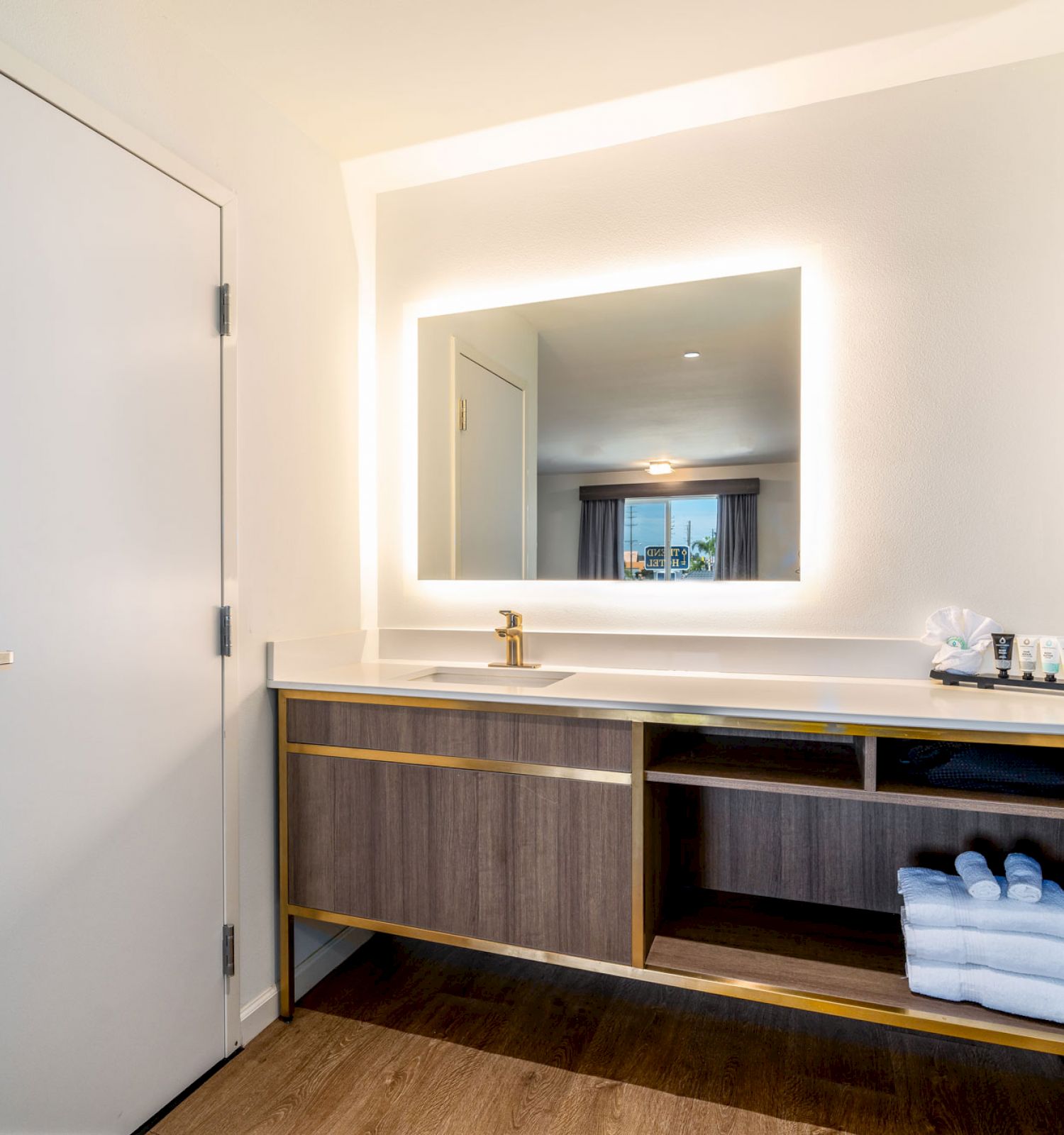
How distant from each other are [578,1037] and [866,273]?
2.10 meters

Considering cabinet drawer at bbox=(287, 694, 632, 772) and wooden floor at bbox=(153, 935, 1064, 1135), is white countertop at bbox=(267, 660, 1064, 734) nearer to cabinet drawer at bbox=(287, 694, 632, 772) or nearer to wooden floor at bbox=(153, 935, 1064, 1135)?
cabinet drawer at bbox=(287, 694, 632, 772)

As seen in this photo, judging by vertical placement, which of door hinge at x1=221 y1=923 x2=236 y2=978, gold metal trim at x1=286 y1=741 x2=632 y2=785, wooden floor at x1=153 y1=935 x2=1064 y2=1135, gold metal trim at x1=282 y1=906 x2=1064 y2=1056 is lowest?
wooden floor at x1=153 y1=935 x2=1064 y2=1135

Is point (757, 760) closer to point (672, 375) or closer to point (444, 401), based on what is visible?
point (672, 375)

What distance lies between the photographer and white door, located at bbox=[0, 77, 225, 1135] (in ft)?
4.32

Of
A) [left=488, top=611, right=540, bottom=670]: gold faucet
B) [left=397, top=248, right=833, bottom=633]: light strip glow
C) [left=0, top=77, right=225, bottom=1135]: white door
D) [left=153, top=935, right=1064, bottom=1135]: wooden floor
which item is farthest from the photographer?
[left=488, top=611, right=540, bottom=670]: gold faucet

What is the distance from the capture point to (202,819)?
1.72 m

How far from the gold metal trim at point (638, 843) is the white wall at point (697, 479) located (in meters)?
0.72

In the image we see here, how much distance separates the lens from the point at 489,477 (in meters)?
2.35

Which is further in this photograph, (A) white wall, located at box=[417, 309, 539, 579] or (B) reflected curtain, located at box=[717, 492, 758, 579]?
(A) white wall, located at box=[417, 309, 539, 579]

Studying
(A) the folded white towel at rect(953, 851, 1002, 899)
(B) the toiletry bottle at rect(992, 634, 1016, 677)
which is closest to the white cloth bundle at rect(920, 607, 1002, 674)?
(B) the toiletry bottle at rect(992, 634, 1016, 677)

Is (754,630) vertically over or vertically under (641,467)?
under

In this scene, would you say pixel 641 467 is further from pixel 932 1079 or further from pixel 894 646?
pixel 932 1079

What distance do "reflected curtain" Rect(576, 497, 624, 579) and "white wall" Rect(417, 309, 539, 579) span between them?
8.4 inches

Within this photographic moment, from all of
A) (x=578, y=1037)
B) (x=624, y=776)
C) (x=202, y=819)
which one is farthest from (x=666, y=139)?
(x=578, y=1037)
